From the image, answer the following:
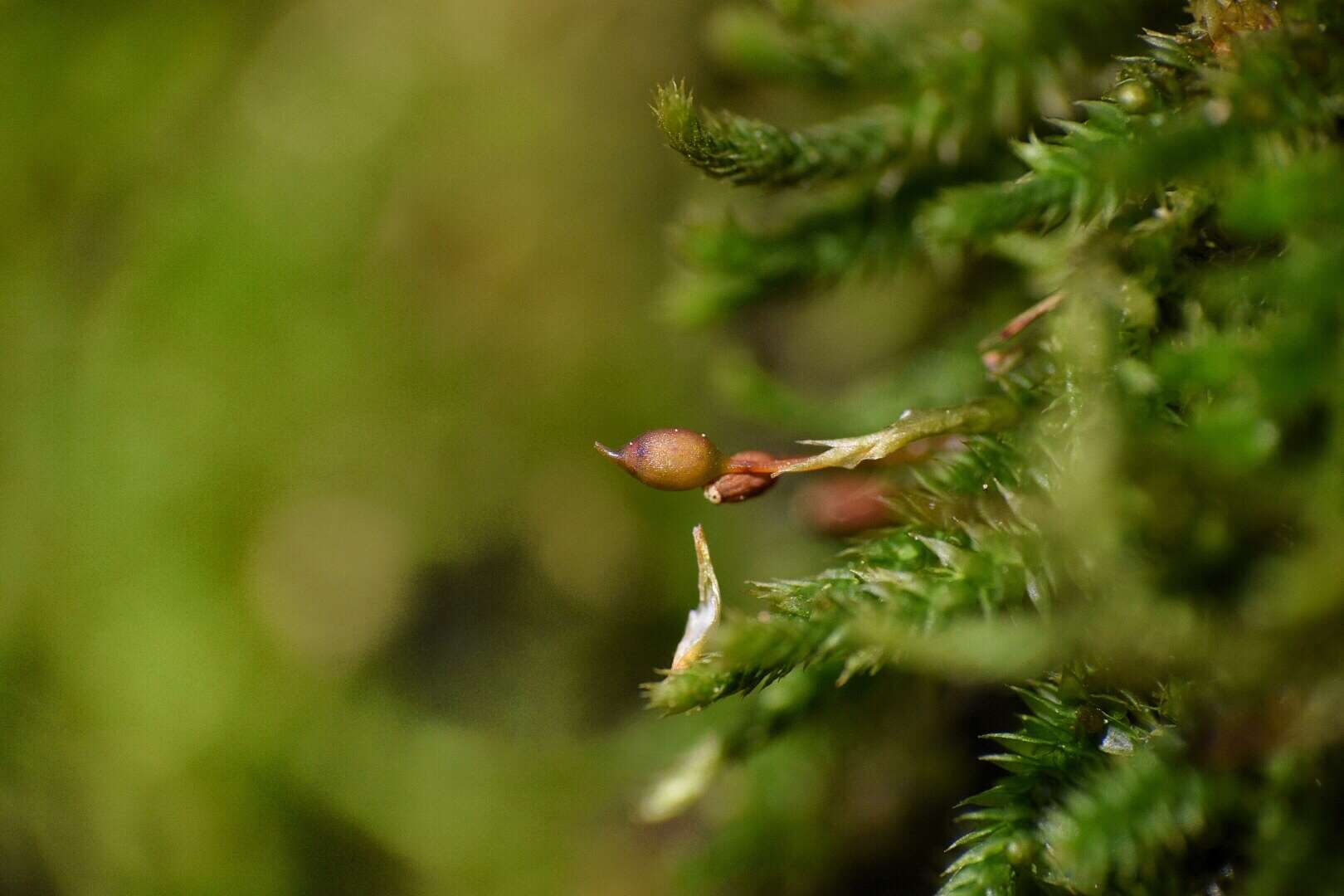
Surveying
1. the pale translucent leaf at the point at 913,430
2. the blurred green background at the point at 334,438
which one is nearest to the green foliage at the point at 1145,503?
the pale translucent leaf at the point at 913,430

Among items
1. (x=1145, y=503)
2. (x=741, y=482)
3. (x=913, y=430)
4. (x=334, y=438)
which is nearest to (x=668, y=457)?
(x=741, y=482)

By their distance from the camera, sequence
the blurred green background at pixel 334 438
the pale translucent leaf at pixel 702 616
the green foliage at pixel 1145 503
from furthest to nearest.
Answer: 1. the blurred green background at pixel 334 438
2. the pale translucent leaf at pixel 702 616
3. the green foliage at pixel 1145 503

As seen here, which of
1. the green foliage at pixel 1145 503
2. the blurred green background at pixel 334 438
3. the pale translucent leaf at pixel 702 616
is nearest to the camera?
the green foliage at pixel 1145 503

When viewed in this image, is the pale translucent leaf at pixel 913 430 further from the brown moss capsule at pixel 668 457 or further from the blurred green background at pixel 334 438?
the blurred green background at pixel 334 438

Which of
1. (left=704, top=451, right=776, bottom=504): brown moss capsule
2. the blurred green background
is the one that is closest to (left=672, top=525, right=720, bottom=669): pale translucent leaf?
(left=704, top=451, right=776, bottom=504): brown moss capsule

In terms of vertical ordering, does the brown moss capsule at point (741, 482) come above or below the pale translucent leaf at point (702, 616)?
above

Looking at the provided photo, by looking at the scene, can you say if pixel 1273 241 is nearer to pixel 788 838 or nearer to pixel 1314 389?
pixel 1314 389
